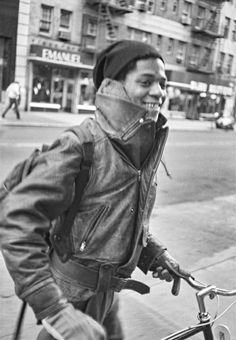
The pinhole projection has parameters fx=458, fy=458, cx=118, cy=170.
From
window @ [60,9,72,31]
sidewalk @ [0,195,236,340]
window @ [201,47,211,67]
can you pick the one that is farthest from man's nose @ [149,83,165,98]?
window @ [201,47,211,67]

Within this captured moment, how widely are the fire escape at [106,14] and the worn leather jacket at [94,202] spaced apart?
51.2ft

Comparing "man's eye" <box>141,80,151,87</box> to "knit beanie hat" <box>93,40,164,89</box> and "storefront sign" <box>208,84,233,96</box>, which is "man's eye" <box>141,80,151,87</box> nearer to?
"knit beanie hat" <box>93,40,164,89</box>

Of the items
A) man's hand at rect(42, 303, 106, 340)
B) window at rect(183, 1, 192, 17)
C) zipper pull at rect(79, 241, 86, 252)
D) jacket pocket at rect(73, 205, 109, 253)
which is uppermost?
window at rect(183, 1, 192, 17)

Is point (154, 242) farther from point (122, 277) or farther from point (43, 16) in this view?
point (43, 16)

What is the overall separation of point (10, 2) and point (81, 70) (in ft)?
53.6

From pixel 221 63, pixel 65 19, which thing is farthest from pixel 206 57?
pixel 65 19

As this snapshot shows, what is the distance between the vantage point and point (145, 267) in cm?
209

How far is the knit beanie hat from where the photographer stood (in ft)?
5.44

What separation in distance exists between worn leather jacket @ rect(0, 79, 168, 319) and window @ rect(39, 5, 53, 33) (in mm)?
9662

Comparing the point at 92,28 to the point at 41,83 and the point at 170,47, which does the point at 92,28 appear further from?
the point at 170,47

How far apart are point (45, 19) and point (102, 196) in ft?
38.5

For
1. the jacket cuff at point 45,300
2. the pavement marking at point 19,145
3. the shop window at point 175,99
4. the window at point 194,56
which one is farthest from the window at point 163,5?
the shop window at point 175,99

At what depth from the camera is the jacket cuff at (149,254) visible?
208 centimetres

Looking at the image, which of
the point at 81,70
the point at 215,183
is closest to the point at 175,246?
the point at 215,183
